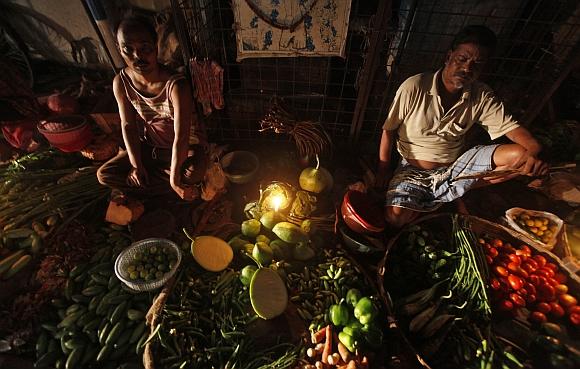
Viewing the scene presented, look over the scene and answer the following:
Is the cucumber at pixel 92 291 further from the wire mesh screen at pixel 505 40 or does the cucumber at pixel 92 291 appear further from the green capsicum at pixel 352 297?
the wire mesh screen at pixel 505 40

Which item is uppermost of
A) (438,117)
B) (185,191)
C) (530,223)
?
(438,117)

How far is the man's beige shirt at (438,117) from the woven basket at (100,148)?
11.9 ft

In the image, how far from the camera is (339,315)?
256cm

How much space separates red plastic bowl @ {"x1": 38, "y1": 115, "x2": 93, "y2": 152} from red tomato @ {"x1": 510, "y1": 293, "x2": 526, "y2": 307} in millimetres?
5113

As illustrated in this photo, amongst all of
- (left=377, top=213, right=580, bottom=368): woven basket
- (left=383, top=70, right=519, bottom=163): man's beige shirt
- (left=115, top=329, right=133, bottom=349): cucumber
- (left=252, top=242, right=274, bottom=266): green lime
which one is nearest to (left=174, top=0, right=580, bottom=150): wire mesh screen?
(left=383, top=70, right=519, bottom=163): man's beige shirt

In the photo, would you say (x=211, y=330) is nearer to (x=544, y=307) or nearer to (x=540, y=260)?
(x=544, y=307)

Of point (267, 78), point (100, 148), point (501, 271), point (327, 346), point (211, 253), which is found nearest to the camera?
point (327, 346)

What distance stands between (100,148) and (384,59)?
3969 mm

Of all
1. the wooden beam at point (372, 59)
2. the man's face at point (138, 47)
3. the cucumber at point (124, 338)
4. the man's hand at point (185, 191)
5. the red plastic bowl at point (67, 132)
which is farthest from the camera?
the red plastic bowl at point (67, 132)

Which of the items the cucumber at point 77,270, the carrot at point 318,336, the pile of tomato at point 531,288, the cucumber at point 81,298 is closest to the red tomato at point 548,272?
the pile of tomato at point 531,288

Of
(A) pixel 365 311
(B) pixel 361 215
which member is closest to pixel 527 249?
(B) pixel 361 215

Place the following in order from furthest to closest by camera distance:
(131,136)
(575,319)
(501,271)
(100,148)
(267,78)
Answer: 1. (267,78)
2. (100,148)
3. (131,136)
4. (501,271)
5. (575,319)

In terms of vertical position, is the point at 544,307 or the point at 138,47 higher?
the point at 138,47

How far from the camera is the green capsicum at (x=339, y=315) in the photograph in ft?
8.38
